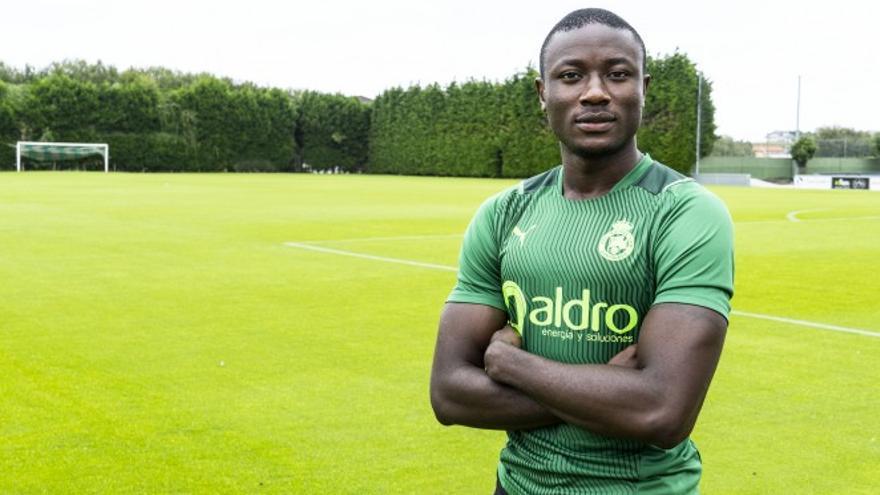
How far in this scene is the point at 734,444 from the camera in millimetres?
6449

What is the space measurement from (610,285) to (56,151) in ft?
221

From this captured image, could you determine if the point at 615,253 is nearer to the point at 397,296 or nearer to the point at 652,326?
the point at 652,326

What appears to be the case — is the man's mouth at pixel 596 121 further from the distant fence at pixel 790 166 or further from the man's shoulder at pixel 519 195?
the distant fence at pixel 790 166

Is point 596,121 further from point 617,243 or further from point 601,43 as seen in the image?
point 617,243

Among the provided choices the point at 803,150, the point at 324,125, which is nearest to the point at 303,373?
the point at 803,150

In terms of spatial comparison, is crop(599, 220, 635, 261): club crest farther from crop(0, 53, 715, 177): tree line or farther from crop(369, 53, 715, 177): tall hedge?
crop(0, 53, 715, 177): tree line

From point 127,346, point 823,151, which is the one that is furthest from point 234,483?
point 823,151

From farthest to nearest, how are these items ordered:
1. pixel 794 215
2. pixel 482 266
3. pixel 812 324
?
pixel 794 215 → pixel 812 324 → pixel 482 266

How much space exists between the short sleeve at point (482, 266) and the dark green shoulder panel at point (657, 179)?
1.37ft

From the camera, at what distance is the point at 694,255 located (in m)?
2.57

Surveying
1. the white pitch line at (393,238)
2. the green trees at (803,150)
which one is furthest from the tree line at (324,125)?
the white pitch line at (393,238)

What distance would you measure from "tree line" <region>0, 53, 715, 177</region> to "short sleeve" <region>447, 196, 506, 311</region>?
55.0 meters

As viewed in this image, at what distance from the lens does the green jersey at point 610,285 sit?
259 cm

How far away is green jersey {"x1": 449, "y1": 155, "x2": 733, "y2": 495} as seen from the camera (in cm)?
259
